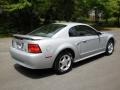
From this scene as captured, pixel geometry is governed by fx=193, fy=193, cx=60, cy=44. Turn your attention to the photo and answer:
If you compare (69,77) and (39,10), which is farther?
(39,10)

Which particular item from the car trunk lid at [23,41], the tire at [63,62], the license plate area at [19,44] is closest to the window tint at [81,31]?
the tire at [63,62]

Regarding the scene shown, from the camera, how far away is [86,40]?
6.78 metres

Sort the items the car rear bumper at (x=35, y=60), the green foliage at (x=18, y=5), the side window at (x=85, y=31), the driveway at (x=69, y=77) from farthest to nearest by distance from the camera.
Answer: the green foliage at (x=18, y=5)
the side window at (x=85, y=31)
the car rear bumper at (x=35, y=60)
the driveway at (x=69, y=77)

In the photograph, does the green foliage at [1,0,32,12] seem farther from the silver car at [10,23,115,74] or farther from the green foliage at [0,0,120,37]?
the silver car at [10,23,115,74]

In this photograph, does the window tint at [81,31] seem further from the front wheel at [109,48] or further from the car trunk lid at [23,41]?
the car trunk lid at [23,41]

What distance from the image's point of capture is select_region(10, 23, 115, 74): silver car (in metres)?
5.51

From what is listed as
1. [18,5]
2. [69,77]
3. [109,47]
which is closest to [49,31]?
[69,77]

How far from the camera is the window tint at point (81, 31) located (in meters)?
6.53

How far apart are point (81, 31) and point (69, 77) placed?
193 cm

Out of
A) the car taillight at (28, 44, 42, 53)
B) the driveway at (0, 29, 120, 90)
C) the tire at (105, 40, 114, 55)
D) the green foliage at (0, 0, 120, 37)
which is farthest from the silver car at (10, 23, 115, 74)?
the green foliage at (0, 0, 120, 37)

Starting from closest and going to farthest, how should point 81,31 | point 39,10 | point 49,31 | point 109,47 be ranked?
point 49,31 < point 81,31 < point 109,47 < point 39,10

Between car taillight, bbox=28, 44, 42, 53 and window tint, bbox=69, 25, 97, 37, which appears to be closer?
car taillight, bbox=28, 44, 42, 53

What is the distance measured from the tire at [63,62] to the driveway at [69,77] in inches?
6.7

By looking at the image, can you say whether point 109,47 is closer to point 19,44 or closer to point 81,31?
point 81,31
